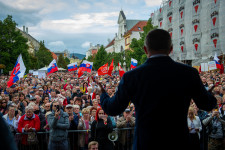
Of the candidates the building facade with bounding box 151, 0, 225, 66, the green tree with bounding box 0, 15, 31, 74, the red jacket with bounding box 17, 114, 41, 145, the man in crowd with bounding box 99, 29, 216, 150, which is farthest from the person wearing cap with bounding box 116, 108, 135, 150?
the green tree with bounding box 0, 15, 31, 74

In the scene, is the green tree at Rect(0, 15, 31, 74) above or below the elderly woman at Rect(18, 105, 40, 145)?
above

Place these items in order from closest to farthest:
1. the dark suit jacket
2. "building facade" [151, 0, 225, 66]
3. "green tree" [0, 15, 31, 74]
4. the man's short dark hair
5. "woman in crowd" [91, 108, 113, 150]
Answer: the dark suit jacket, the man's short dark hair, "woman in crowd" [91, 108, 113, 150], "building facade" [151, 0, 225, 66], "green tree" [0, 15, 31, 74]

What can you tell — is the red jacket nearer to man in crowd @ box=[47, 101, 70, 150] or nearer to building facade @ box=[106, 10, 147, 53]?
man in crowd @ box=[47, 101, 70, 150]

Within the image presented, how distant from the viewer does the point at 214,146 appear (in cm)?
647

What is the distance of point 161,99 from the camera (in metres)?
1.86

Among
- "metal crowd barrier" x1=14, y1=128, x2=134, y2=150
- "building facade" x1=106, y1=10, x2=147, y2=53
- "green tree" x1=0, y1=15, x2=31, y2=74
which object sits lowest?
"metal crowd barrier" x1=14, y1=128, x2=134, y2=150

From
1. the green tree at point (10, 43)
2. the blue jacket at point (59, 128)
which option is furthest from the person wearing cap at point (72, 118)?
the green tree at point (10, 43)

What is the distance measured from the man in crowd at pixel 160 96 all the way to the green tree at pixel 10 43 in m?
45.6

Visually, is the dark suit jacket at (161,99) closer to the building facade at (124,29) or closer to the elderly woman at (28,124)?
the elderly woman at (28,124)

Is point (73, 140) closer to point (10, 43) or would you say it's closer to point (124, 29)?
point (10, 43)

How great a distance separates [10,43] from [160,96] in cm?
4818

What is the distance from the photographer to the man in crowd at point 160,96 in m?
1.85

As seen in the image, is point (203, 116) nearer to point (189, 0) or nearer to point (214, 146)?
point (214, 146)

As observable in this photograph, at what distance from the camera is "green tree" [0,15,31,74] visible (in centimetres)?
4405
